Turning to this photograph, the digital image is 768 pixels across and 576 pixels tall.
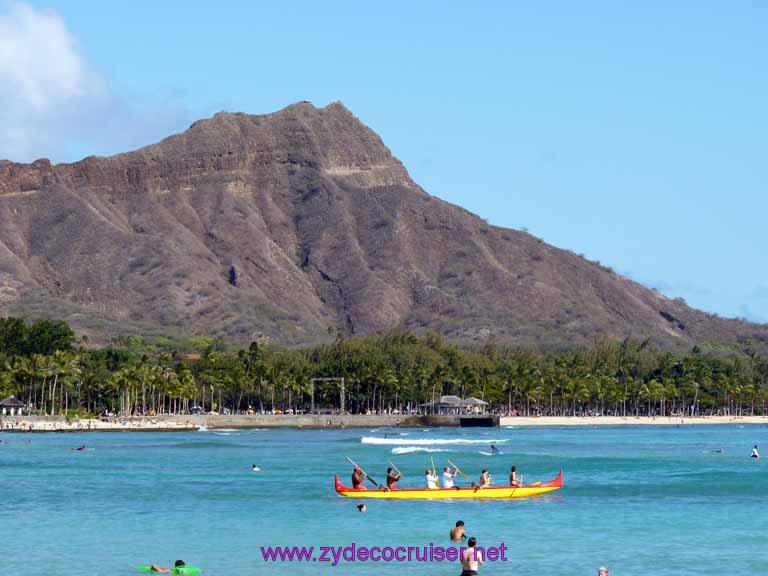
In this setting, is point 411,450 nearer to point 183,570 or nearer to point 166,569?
point 166,569

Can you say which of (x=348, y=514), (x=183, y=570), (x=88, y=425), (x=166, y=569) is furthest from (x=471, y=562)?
(x=88, y=425)

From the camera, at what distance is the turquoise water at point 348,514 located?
55469 millimetres

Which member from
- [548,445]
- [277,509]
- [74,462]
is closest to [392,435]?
[548,445]

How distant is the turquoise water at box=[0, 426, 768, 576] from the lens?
182 ft

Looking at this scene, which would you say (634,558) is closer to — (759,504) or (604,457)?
(759,504)

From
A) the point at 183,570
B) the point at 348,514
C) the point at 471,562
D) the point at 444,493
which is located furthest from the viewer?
the point at 444,493

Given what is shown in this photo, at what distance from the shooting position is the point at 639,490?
86.8 meters

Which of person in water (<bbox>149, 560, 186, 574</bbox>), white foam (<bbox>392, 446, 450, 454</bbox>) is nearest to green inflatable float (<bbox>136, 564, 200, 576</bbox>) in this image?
person in water (<bbox>149, 560, 186, 574</bbox>)

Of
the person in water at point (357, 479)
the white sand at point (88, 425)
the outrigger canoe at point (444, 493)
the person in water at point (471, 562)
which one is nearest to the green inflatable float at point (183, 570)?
the person in water at point (471, 562)

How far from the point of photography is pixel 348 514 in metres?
71.4

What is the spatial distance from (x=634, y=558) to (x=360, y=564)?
1061 centimetres

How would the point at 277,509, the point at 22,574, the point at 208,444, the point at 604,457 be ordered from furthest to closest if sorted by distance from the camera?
the point at 208,444, the point at 604,457, the point at 277,509, the point at 22,574

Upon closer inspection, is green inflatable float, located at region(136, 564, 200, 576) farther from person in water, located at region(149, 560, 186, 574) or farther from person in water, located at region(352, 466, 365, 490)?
person in water, located at region(352, 466, 365, 490)

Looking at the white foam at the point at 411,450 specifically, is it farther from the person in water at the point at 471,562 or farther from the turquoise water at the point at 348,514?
the person in water at the point at 471,562
